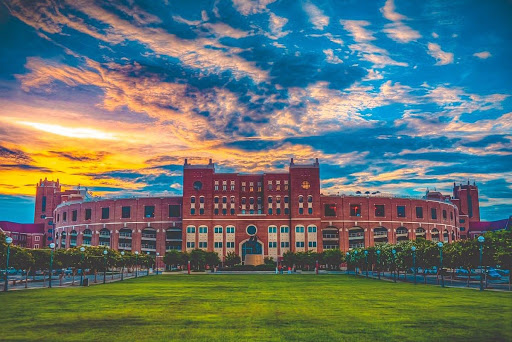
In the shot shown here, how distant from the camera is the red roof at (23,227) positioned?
529 ft

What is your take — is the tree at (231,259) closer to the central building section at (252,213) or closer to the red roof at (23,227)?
the central building section at (252,213)

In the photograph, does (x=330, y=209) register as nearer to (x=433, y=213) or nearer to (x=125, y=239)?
(x=433, y=213)

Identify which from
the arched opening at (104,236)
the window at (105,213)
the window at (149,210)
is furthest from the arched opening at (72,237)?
the window at (149,210)

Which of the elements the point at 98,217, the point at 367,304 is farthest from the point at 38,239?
the point at 367,304

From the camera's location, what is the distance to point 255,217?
123188 mm

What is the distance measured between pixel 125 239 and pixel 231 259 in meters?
33.7

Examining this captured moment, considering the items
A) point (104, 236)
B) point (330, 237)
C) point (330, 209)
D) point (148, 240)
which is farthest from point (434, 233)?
point (104, 236)

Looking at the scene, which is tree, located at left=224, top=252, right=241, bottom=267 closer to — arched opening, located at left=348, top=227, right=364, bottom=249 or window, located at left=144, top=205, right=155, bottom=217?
window, located at left=144, top=205, right=155, bottom=217

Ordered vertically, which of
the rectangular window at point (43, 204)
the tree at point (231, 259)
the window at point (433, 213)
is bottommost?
the tree at point (231, 259)

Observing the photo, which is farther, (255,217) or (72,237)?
(72,237)

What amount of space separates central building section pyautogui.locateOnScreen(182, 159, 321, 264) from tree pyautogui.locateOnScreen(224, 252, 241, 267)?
4.65m

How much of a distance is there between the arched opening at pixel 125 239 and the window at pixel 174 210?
1247cm

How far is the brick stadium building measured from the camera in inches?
4813

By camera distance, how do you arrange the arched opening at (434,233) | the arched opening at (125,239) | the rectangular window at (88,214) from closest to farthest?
the arched opening at (125,239), the arched opening at (434,233), the rectangular window at (88,214)
